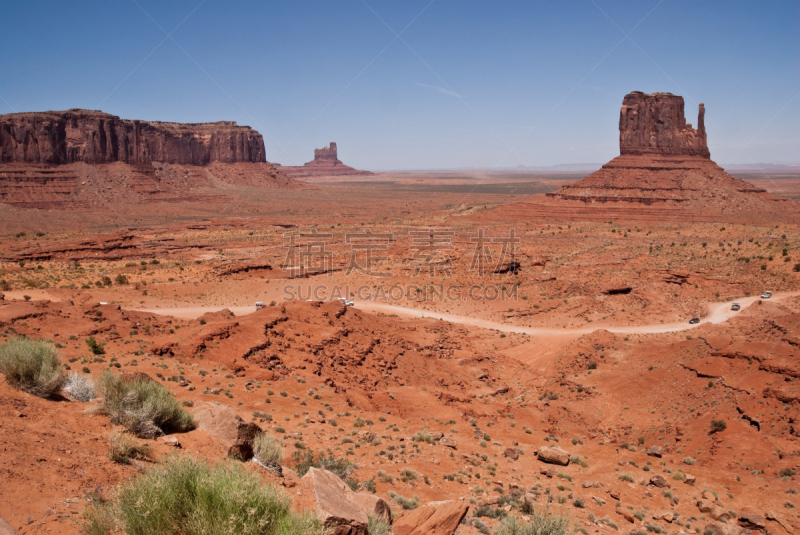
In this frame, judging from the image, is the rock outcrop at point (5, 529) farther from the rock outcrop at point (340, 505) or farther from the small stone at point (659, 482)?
the small stone at point (659, 482)

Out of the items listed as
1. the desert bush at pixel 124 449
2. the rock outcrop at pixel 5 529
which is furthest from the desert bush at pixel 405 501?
the rock outcrop at pixel 5 529

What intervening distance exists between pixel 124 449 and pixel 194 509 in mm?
2656

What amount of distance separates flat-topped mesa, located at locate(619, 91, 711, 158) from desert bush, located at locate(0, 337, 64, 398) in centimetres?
9518

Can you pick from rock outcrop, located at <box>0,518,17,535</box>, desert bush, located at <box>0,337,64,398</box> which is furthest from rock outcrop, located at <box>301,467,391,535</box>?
desert bush, located at <box>0,337,64,398</box>

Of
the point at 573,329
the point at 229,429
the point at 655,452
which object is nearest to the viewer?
the point at 229,429

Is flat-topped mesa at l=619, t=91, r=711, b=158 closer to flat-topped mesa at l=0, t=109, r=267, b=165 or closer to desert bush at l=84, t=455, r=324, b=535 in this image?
desert bush at l=84, t=455, r=324, b=535

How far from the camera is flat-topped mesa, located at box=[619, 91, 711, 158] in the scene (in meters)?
86.2

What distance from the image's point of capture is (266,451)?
27.9ft

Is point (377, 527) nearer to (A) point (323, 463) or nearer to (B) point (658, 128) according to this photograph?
(A) point (323, 463)

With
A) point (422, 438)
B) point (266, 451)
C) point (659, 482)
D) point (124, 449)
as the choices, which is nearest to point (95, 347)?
point (266, 451)

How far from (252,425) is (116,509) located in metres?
4.07

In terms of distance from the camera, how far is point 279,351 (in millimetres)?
18172

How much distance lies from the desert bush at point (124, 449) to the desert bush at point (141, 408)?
0.70m

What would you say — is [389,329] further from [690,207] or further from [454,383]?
[690,207]
